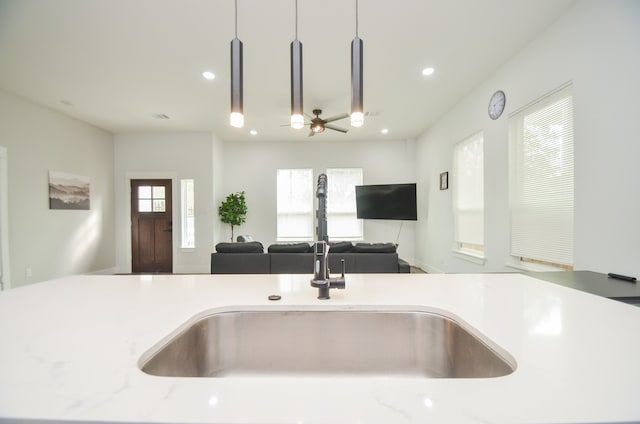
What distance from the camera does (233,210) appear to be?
18.2 feet

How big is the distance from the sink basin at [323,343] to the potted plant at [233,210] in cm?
488

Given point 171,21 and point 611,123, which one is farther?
point 171,21

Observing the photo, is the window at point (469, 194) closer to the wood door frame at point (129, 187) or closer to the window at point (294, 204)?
the window at point (294, 204)

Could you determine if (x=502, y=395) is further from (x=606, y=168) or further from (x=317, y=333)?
(x=606, y=168)

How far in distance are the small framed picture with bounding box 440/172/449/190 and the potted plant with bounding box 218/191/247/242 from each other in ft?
13.1

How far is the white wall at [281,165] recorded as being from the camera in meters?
5.98

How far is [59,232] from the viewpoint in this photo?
4.20 m

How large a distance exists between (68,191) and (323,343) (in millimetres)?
5541

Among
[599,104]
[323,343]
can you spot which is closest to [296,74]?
[323,343]

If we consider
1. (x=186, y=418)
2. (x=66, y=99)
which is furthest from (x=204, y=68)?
(x=186, y=418)

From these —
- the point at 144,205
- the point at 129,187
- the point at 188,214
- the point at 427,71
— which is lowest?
the point at 188,214

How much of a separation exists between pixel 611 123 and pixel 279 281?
2564 millimetres

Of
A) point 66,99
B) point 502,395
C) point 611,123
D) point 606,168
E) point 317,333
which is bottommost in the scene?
point 317,333

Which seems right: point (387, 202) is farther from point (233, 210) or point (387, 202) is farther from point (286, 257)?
point (233, 210)
